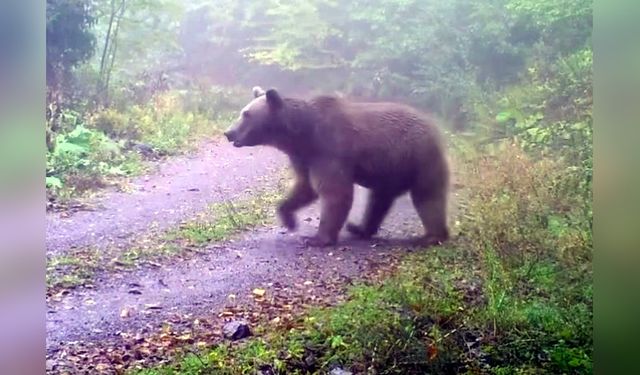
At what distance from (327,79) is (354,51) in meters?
0.12

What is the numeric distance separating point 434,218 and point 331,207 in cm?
34

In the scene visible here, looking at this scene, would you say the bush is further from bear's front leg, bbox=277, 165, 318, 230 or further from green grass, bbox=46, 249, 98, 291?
green grass, bbox=46, 249, 98, 291

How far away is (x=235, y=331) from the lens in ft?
7.83

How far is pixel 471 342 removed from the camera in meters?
2.47

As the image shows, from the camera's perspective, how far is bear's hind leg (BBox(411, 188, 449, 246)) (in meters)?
2.52

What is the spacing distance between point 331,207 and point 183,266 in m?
0.50

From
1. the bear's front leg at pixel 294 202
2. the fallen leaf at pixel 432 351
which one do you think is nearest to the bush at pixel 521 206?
the fallen leaf at pixel 432 351

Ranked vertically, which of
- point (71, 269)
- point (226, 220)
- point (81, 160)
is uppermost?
point (81, 160)

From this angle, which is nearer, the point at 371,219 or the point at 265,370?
the point at 265,370

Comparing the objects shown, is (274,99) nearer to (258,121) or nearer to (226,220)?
(258,121)

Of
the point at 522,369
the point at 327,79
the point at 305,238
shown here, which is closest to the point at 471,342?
the point at 522,369

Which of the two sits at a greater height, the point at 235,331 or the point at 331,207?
the point at 331,207

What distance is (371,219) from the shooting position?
2.50m

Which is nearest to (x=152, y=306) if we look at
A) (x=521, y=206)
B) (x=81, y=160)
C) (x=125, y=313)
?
(x=125, y=313)
